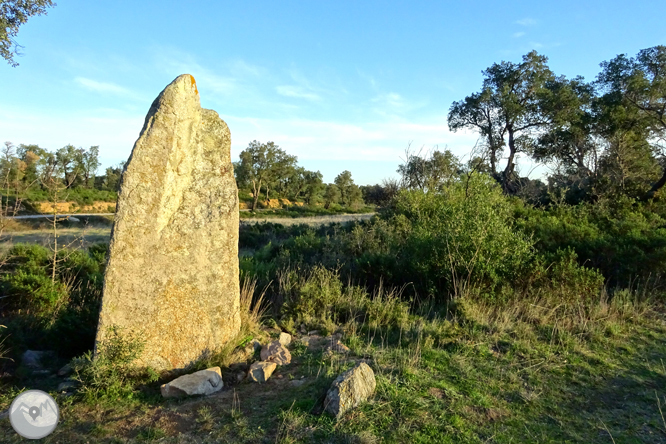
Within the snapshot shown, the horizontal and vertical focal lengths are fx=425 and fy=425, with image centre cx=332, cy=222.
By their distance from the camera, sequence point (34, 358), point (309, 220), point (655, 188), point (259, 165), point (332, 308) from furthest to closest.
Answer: point (259, 165) < point (309, 220) < point (655, 188) < point (332, 308) < point (34, 358)

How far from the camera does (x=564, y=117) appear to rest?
25.3m

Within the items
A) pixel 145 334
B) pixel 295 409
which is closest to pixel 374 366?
pixel 295 409

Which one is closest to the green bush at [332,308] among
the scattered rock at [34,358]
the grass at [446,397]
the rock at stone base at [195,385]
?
the grass at [446,397]

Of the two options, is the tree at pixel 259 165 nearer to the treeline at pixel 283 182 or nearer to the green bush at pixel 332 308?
the treeline at pixel 283 182

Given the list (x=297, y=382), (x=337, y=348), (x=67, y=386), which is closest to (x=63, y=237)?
(x=67, y=386)

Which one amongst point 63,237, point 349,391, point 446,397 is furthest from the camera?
point 63,237

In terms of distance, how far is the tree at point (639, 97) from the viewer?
1752 cm

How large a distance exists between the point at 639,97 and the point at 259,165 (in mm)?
38736

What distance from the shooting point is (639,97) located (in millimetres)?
18391

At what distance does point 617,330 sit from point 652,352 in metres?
0.51

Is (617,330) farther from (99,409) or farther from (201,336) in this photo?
(99,409)

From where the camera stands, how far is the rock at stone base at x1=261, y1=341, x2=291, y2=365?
5.00 m

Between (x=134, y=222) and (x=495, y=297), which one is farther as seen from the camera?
(x=495, y=297)

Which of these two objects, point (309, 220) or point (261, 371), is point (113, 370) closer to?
point (261, 371)
